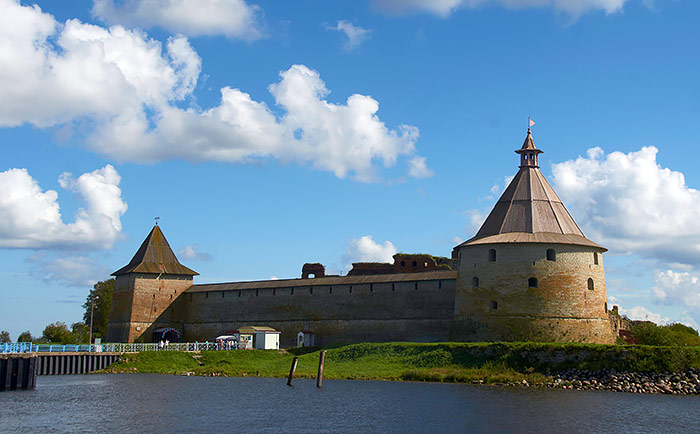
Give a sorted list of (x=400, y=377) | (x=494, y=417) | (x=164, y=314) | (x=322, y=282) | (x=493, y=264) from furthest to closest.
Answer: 1. (x=164, y=314)
2. (x=322, y=282)
3. (x=493, y=264)
4. (x=400, y=377)
5. (x=494, y=417)

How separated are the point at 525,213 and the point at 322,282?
13.5 metres

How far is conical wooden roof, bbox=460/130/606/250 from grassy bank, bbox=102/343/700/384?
20.4 ft

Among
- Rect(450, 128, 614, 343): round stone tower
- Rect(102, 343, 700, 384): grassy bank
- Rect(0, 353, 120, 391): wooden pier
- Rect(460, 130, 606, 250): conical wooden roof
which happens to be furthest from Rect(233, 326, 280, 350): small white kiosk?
Rect(460, 130, 606, 250): conical wooden roof

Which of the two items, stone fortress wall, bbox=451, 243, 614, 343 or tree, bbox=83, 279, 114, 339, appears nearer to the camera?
stone fortress wall, bbox=451, 243, 614, 343

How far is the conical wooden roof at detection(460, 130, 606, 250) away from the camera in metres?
35.6

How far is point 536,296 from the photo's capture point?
34.5 metres

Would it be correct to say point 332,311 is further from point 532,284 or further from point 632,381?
point 632,381

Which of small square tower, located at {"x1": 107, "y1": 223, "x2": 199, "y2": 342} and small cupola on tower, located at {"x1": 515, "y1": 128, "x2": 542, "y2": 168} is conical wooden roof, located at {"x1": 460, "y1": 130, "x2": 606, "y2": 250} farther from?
small square tower, located at {"x1": 107, "y1": 223, "x2": 199, "y2": 342}

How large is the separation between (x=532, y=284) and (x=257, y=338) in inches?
649

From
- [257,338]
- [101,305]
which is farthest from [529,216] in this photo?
[101,305]

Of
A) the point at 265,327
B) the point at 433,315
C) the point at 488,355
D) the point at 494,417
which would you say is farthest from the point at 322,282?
the point at 494,417

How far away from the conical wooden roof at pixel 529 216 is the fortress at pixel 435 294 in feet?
0.20

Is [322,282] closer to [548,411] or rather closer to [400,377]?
[400,377]

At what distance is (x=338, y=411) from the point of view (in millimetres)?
22281
